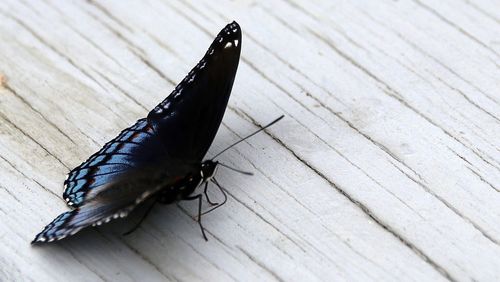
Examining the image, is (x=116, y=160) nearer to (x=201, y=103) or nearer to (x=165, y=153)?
(x=165, y=153)

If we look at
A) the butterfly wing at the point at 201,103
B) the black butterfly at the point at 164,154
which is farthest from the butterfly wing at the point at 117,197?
the butterfly wing at the point at 201,103

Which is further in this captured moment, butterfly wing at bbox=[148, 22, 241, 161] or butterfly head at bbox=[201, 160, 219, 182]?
butterfly wing at bbox=[148, 22, 241, 161]

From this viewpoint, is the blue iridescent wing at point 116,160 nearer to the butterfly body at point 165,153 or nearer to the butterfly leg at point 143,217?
the butterfly body at point 165,153

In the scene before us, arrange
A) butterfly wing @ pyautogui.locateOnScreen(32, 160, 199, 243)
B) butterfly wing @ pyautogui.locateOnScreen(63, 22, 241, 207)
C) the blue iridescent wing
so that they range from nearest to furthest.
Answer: butterfly wing @ pyautogui.locateOnScreen(32, 160, 199, 243)
the blue iridescent wing
butterfly wing @ pyautogui.locateOnScreen(63, 22, 241, 207)

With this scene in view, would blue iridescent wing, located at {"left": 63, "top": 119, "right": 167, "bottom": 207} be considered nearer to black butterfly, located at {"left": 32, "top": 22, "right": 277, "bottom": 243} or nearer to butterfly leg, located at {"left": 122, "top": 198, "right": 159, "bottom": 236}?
black butterfly, located at {"left": 32, "top": 22, "right": 277, "bottom": 243}

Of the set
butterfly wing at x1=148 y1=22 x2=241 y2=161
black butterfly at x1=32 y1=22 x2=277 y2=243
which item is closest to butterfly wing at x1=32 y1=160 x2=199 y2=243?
black butterfly at x1=32 y1=22 x2=277 y2=243

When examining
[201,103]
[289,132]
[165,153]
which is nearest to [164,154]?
[165,153]

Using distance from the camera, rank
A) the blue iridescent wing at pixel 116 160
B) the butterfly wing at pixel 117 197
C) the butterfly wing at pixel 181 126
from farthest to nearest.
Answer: the butterfly wing at pixel 181 126
the blue iridescent wing at pixel 116 160
the butterfly wing at pixel 117 197

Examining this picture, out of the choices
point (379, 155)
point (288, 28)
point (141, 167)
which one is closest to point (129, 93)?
point (141, 167)
